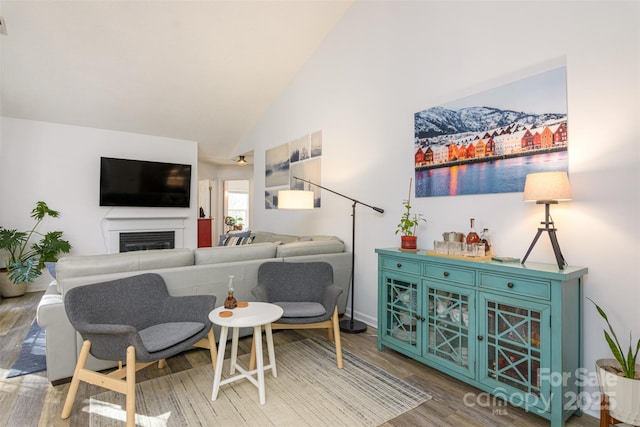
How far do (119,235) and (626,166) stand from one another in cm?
639

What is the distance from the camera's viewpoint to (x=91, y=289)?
2.10 meters

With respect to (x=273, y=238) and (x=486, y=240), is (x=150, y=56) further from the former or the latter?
(x=486, y=240)

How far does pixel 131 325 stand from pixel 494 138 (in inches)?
115

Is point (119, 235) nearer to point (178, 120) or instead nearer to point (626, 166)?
point (178, 120)

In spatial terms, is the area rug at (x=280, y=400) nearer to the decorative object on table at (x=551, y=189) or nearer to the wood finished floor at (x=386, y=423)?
the wood finished floor at (x=386, y=423)

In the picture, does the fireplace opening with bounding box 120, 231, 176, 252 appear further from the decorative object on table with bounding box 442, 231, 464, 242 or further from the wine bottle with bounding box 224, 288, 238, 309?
the decorative object on table with bounding box 442, 231, 464, 242

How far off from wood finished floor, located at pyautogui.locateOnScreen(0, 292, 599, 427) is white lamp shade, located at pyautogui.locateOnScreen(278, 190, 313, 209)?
1.44 metres

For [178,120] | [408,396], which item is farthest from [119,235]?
[408,396]

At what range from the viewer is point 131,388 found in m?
1.73

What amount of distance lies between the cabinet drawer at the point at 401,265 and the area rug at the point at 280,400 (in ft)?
2.55

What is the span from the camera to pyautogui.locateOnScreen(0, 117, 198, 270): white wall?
4828 mm

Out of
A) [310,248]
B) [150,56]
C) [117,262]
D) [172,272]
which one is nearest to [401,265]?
[310,248]

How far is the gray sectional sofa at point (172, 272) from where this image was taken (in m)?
2.22

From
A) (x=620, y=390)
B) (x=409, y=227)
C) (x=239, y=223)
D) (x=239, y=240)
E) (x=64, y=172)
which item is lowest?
(x=620, y=390)
